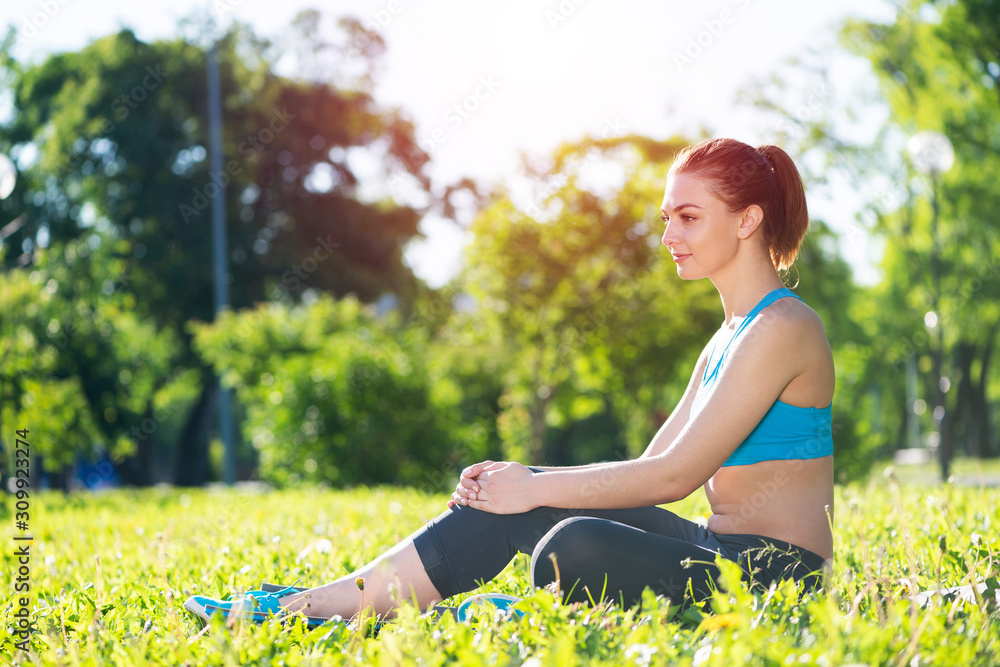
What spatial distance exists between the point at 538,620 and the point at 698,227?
1.29 m

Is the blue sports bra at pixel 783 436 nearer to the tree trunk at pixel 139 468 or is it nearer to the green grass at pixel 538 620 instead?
the green grass at pixel 538 620

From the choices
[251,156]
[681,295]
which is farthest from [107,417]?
[681,295]

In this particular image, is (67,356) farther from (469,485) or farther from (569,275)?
(469,485)

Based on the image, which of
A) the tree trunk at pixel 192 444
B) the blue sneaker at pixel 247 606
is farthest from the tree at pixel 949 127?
the tree trunk at pixel 192 444

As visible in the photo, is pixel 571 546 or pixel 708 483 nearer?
pixel 571 546

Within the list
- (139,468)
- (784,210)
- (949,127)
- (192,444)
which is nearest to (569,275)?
(949,127)

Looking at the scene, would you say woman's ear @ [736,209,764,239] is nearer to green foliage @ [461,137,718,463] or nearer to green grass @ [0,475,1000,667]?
green grass @ [0,475,1000,667]

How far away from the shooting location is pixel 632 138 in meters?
16.7

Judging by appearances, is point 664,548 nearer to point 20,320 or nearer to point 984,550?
point 984,550

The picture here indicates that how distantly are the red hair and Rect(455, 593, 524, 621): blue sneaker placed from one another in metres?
1.37

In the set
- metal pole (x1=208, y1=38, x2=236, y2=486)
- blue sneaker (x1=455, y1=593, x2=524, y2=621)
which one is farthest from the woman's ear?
metal pole (x1=208, y1=38, x2=236, y2=486)

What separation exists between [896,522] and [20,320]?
31.6 ft

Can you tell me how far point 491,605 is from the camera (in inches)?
91.0

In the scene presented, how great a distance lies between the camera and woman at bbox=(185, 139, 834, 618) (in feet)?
7.58
